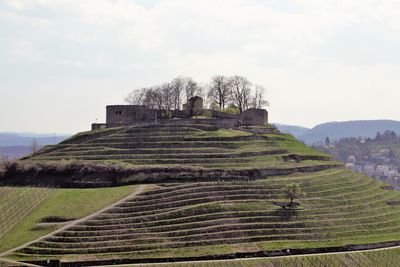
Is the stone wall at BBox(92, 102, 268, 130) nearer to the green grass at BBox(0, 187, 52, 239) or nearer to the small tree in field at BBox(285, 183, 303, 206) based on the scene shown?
the small tree in field at BBox(285, 183, 303, 206)

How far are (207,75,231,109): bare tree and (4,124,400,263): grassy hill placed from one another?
54.8 feet

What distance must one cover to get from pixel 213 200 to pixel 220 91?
43.5m

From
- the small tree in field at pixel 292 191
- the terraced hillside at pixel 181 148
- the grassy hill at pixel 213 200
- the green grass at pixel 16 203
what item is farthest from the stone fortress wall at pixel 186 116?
the green grass at pixel 16 203

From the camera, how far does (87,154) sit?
8719cm

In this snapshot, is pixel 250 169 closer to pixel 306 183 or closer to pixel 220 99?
pixel 306 183

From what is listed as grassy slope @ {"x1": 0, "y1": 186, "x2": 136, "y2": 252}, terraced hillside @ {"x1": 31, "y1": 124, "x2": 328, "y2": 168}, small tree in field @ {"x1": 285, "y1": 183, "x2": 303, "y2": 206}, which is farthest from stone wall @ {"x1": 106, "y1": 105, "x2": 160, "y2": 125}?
small tree in field @ {"x1": 285, "y1": 183, "x2": 303, "y2": 206}

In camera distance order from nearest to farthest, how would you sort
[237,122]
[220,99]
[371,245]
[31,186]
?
[371,245] → [31,186] → [237,122] → [220,99]

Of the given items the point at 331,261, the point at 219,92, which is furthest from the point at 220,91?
the point at 331,261

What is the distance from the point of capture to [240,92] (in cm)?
11406

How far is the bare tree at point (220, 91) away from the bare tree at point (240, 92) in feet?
3.16

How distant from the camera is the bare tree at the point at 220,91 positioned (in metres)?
114

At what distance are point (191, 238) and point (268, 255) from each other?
8116mm

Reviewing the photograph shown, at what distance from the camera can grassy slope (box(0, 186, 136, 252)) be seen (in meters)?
63.2

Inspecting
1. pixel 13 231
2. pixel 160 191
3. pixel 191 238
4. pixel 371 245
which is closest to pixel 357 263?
pixel 371 245
